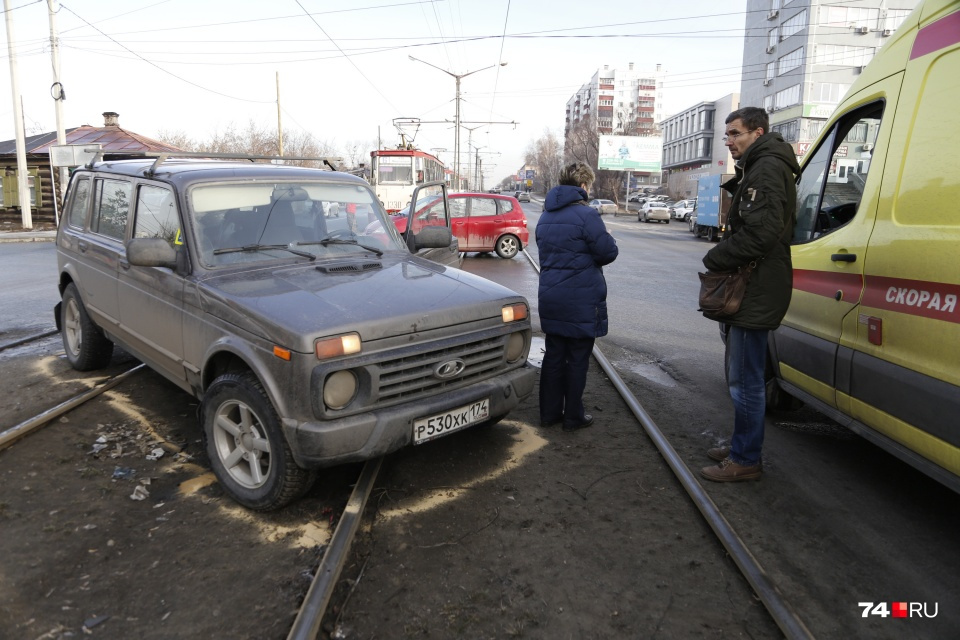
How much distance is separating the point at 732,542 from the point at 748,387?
1025mm

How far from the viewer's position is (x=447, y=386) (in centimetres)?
376

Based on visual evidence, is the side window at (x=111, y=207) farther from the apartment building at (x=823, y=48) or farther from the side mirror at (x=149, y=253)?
the apartment building at (x=823, y=48)

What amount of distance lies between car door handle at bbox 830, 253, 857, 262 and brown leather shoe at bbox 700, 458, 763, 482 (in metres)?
1.30

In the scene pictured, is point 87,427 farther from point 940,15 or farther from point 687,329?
point 687,329

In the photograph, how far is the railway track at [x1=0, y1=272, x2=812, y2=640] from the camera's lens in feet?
8.57

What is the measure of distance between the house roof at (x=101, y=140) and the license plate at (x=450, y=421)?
27944 millimetres

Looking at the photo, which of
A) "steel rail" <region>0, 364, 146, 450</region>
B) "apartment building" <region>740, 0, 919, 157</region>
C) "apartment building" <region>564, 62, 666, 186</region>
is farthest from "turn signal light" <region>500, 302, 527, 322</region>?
"apartment building" <region>564, 62, 666, 186</region>

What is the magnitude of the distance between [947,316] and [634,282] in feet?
35.1

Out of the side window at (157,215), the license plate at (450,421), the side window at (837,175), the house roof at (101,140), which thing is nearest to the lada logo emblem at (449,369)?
the license plate at (450,421)

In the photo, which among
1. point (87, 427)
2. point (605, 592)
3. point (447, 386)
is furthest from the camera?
point (87, 427)

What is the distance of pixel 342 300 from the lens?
3.62 meters

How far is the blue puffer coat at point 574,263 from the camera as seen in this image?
454cm

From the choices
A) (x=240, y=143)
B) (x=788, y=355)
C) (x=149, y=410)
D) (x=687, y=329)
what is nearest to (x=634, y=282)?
(x=687, y=329)

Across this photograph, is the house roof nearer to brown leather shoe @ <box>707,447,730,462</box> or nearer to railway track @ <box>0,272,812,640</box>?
railway track @ <box>0,272,812,640</box>
